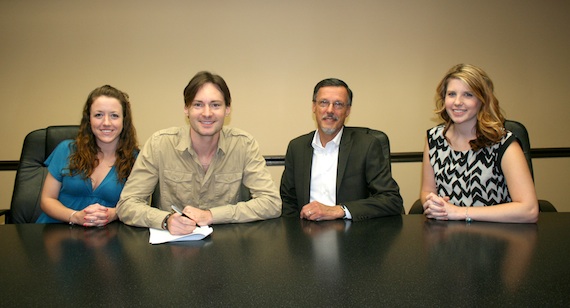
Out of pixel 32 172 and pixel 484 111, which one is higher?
pixel 484 111

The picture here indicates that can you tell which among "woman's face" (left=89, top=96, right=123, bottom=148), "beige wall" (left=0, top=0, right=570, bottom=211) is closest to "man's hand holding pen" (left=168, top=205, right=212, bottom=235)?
"woman's face" (left=89, top=96, right=123, bottom=148)

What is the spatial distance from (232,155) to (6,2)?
2.84 metres

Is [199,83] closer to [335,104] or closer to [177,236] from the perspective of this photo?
[177,236]

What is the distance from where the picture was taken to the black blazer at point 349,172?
2406 mm

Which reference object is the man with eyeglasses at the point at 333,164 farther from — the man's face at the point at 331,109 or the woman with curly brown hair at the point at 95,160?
the woman with curly brown hair at the point at 95,160

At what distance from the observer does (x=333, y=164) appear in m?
2.62

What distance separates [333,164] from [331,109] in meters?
0.33

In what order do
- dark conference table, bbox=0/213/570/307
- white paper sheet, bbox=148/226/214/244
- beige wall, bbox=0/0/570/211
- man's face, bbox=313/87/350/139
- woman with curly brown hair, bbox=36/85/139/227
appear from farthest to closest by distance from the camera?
beige wall, bbox=0/0/570/211
man's face, bbox=313/87/350/139
woman with curly brown hair, bbox=36/85/139/227
white paper sheet, bbox=148/226/214/244
dark conference table, bbox=0/213/570/307

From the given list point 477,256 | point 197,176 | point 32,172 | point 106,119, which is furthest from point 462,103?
point 32,172

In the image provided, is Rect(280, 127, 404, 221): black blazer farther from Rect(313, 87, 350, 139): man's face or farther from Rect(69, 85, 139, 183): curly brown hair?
Rect(69, 85, 139, 183): curly brown hair

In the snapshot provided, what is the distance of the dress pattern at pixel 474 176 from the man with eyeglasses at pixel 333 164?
0.92ft

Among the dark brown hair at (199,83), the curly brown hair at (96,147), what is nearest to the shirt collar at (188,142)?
the dark brown hair at (199,83)

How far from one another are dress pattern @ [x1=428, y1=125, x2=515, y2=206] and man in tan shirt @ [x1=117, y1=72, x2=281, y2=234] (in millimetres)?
850

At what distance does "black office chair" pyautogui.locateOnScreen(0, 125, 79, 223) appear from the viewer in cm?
234
